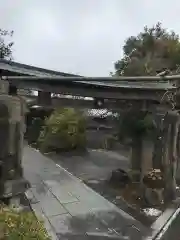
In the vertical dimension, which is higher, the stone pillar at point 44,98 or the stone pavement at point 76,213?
the stone pillar at point 44,98

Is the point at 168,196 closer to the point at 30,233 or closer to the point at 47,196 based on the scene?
the point at 47,196

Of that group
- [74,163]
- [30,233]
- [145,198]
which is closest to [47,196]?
[145,198]

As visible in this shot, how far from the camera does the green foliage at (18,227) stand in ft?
9.98

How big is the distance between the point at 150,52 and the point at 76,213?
15.4 m

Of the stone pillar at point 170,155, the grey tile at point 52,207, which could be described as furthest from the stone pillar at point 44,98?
the stone pillar at point 170,155

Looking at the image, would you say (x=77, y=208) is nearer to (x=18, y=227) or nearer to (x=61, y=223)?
(x=61, y=223)

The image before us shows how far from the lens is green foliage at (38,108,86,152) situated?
532 inches

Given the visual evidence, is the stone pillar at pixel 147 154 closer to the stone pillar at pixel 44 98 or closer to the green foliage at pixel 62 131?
the stone pillar at pixel 44 98

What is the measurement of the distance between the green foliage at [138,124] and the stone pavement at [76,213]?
243 cm

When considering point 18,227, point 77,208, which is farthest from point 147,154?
point 18,227

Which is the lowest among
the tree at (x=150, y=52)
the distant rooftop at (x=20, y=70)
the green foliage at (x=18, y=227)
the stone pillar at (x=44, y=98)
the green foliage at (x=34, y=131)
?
the green foliage at (x=34, y=131)

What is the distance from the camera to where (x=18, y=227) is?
3.14m

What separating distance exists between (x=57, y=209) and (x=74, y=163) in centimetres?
593

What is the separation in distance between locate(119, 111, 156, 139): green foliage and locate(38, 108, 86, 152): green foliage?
405cm
